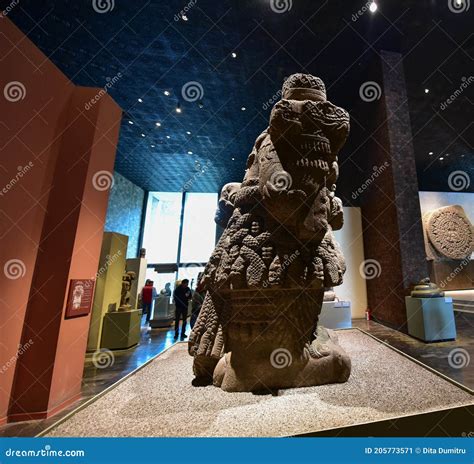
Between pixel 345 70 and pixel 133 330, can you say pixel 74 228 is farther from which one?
pixel 345 70

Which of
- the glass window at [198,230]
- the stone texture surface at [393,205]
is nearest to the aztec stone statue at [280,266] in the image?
the stone texture surface at [393,205]

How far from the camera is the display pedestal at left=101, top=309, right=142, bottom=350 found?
4.08 meters

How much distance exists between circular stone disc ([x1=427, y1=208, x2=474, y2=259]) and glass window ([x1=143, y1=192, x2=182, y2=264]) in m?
9.44

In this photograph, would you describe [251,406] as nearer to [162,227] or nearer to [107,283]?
[107,283]

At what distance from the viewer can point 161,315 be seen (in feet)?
20.1

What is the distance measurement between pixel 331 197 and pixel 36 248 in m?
2.70

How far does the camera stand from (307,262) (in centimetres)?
171

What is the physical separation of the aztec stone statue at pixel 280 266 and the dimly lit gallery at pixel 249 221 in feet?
0.05

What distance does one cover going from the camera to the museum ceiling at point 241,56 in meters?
3.51

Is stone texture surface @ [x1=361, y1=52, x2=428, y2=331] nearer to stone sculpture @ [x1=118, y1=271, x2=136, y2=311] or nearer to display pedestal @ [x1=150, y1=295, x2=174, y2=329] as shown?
display pedestal @ [x1=150, y1=295, x2=174, y2=329]

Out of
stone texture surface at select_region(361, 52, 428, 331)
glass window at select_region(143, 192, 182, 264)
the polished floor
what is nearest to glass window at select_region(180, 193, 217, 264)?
glass window at select_region(143, 192, 182, 264)

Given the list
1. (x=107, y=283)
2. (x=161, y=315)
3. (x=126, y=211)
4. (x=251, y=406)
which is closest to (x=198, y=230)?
(x=126, y=211)

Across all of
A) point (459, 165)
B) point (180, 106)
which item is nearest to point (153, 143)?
point (180, 106)

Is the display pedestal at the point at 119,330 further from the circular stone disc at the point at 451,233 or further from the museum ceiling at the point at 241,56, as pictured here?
the circular stone disc at the point at 451,233
